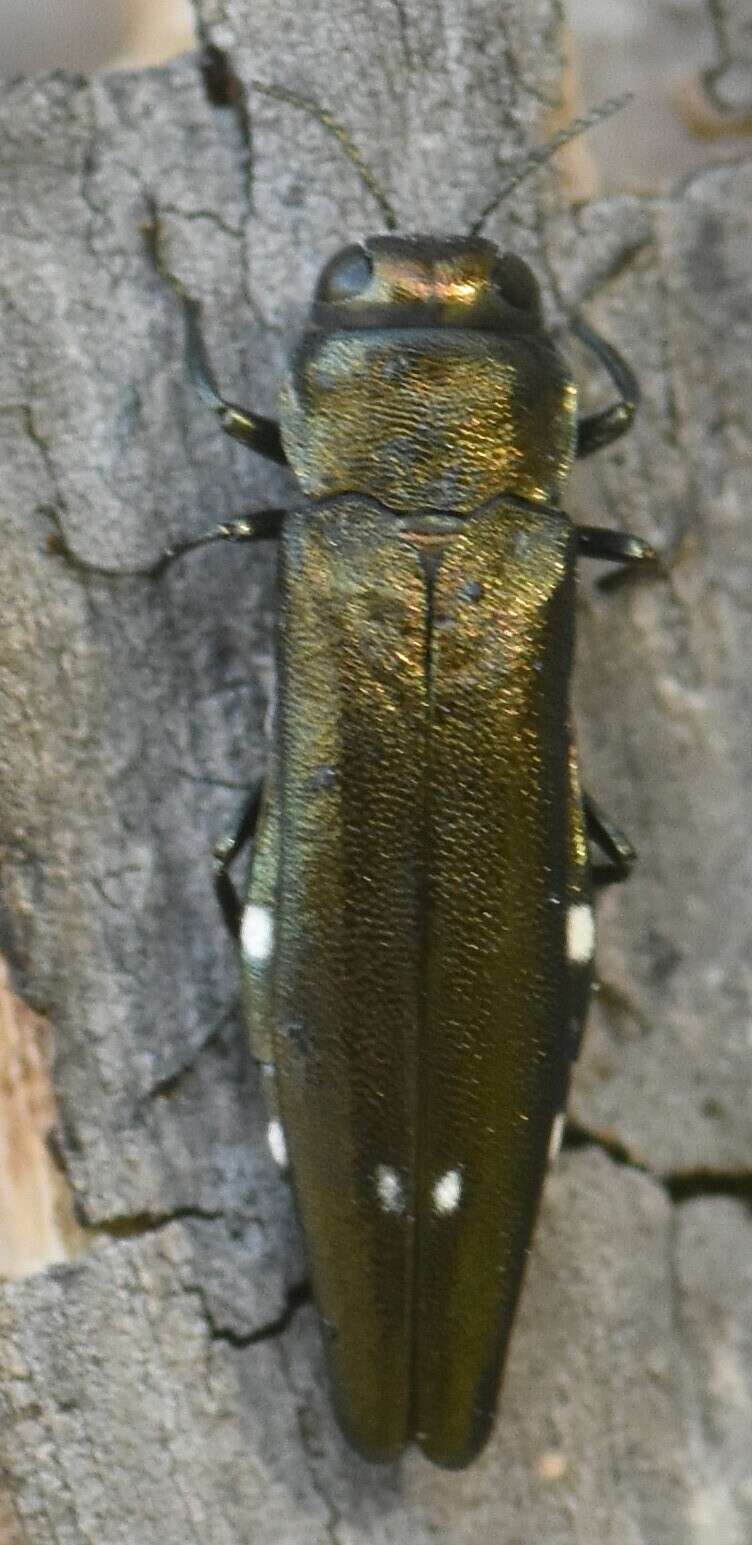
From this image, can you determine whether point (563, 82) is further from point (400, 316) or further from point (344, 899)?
point (344, 899)

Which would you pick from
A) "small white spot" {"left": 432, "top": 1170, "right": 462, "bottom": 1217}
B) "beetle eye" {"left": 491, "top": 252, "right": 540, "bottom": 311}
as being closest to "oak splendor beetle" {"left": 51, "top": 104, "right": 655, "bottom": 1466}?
"small white spot" {"left": 432, "top": 1170, "right": 462, "bottom": 1217}

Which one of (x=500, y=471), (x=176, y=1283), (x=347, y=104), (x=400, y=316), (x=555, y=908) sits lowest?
(x=176, y=1283)

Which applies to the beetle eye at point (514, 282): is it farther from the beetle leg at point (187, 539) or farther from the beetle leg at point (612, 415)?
the beetle leg at point (187, 539)

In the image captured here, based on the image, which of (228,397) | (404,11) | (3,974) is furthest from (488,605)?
(404,11)

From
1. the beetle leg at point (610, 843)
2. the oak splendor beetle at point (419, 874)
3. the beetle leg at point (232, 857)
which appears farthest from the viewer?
the beetle leg at point (610, 843)

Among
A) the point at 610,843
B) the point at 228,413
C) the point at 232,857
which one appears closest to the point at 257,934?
the point at 232,857

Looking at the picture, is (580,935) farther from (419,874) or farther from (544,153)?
(544,153)

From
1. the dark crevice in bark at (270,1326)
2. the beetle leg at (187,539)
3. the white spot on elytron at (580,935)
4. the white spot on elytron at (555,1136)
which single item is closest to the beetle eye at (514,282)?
the beetle leg at (187,539)
